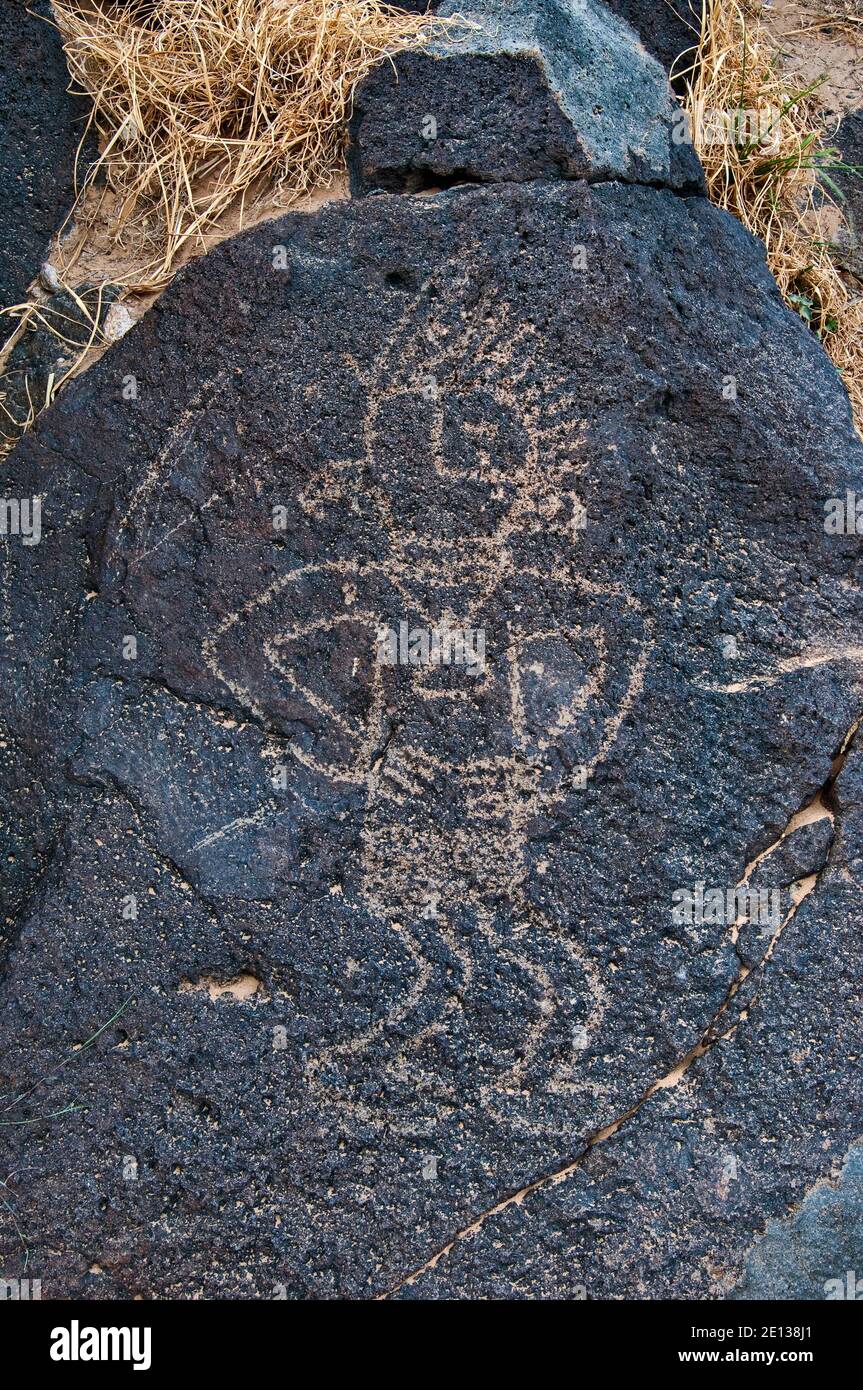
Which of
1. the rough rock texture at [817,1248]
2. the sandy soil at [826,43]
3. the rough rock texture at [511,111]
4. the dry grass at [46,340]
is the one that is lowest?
the rough rock texture at [817,1248]

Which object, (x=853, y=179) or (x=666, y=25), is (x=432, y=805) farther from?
(x=853, y=179)

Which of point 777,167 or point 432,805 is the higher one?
point 777,167

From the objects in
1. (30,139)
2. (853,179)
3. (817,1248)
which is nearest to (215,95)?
(30,139)

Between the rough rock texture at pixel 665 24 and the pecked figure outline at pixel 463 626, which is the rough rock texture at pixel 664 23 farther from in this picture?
the pecked figure outline at pixel 463 626

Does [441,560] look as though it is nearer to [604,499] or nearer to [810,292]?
[604,499]

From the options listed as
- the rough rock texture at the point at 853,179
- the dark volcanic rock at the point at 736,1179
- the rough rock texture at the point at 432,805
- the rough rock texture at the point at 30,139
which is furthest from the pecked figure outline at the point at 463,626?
the rough rock texture at the point at 853,179

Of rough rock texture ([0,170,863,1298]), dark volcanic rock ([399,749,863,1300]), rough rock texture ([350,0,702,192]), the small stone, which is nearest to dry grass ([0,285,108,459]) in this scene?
the small stone

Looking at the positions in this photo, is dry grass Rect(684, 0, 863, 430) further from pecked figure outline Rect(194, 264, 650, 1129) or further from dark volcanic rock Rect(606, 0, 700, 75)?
pecked figure outline Rect(194, 264, 650, 1129)
